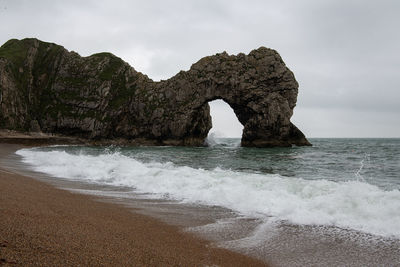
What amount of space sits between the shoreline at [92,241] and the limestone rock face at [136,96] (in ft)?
186

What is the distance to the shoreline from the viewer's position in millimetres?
3180

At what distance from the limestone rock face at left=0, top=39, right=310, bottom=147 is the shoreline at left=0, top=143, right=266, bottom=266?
56.7 metres

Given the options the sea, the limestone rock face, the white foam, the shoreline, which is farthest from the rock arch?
the shoreline

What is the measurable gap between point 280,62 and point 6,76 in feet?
202

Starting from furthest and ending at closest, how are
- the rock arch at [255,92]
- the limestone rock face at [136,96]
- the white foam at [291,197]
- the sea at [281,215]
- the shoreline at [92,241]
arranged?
the limestone rock face at [136,96], the rock arch at [255,92], the white foam at [291,197], the sea at [281,215], the shoreline at [92,241]

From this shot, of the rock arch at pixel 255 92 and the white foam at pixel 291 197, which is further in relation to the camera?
the rock arch at pixel 255 92

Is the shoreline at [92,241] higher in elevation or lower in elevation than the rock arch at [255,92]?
lower

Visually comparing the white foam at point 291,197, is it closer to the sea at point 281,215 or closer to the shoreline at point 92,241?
the sea at point 281,215

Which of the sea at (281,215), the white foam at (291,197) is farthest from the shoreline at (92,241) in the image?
the white foam at (291,197)

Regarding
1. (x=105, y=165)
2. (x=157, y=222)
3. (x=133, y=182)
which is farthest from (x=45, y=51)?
(x=157, y=222)

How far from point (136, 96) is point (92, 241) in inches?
2791

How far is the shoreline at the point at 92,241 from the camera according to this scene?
318 cm

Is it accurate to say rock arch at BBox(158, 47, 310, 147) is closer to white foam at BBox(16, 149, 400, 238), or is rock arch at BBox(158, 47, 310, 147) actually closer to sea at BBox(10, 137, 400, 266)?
white foam at BBox(16, 149, 400, 238)

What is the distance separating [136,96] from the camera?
72.6 m
